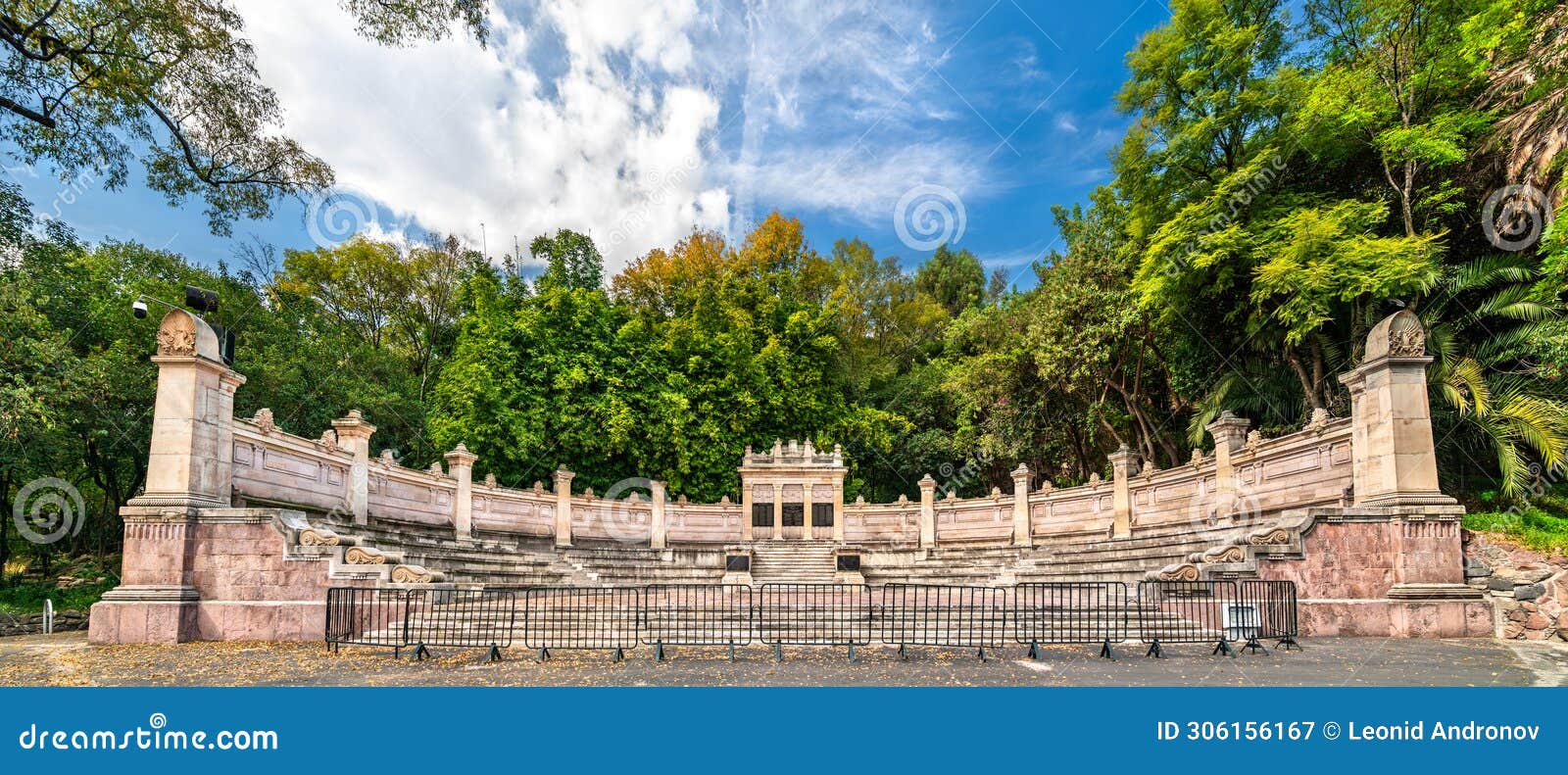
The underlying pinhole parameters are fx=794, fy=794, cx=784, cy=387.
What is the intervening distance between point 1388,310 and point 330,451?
22522 mm

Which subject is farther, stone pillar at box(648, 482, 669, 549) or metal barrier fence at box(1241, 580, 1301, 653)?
stone pillar at box(648, 482, 669, 549)

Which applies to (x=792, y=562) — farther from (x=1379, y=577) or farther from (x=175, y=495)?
(x=175, y=495)

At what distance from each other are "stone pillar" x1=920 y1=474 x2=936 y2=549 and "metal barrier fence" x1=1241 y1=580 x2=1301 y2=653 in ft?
49.2

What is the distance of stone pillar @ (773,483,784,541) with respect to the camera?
94.0ft

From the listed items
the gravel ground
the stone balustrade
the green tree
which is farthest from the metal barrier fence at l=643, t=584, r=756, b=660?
the green tree

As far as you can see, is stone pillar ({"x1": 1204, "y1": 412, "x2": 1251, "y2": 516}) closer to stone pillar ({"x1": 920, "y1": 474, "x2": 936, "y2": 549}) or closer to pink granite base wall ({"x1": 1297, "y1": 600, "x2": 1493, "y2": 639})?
pink granite base wall ({"x1": 1297, "y1": 600, "x2": 1493, "y2": 639})

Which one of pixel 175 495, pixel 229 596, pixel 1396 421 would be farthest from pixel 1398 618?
pixel 175 495

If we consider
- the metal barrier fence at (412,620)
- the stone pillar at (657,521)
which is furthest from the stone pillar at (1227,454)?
the stone pillar at (657,521)

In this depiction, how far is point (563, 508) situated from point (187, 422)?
12.1m

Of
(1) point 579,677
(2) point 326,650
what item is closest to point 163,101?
(2) point 326,650

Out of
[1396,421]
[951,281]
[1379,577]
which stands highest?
[951,281]

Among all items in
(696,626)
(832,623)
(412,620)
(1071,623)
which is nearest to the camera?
(1071,623)

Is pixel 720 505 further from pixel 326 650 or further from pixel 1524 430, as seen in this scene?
pixel 1524 430

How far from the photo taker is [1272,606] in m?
11.2
